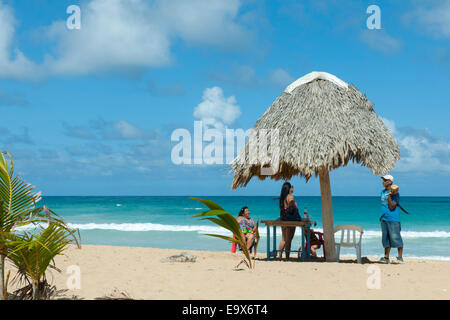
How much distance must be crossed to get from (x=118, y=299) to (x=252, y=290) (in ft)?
4.96

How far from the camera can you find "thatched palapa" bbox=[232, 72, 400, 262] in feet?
24.3

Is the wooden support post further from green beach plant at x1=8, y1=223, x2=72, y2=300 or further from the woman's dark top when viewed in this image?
green beach plant at x1=8, y1=223, x2=72, y2=300

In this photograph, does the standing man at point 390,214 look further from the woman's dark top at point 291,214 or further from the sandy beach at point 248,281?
the woman's dark top at point 291,214

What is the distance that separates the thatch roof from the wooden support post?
20cm

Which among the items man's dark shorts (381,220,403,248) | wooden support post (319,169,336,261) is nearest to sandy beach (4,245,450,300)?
man's dark shorts (381,220,403,248)

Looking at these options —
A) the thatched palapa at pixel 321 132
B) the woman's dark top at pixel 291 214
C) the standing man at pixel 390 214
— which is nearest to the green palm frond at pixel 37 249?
the thatched palapa at pixel 321 132

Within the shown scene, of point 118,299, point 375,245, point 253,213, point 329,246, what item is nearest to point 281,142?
point 329,246

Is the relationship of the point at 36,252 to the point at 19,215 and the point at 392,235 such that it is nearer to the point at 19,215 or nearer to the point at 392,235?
the point at 19,215

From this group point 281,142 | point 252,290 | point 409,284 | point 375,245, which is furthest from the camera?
point 375,245

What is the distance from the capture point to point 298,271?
6.48m

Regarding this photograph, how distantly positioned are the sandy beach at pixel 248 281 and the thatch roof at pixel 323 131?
1669 millimetres

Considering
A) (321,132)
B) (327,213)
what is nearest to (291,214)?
(327,213)

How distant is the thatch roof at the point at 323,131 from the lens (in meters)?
7.40
